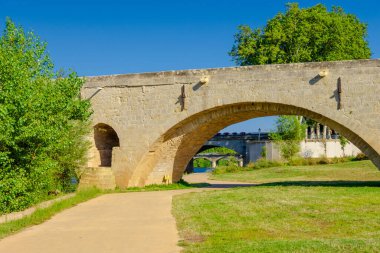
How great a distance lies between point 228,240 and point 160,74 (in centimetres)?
1366

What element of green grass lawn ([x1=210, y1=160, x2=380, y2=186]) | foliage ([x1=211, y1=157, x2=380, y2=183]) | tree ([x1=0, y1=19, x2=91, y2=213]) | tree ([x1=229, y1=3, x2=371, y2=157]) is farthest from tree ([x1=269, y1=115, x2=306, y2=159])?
tree ([x1=0, y1=19, x2=91, y2=213])

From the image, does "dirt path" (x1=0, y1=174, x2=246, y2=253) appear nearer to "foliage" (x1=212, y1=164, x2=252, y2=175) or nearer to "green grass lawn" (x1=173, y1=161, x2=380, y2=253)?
"green grass lawn" (x1=173, y1=161, x2=380, y2=253)

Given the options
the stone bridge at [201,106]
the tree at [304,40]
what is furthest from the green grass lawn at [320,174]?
the tree at [304,40]

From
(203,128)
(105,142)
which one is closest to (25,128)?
(203,128)

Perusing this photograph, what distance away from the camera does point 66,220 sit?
38.0 ft

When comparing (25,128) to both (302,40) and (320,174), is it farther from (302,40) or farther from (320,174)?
(302,40)

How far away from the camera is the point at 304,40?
39594 millimetres

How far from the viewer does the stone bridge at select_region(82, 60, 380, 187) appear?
60.9 feet

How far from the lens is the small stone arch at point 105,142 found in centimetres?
2326

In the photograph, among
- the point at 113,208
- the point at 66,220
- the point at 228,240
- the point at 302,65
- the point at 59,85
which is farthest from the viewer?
the point at 302,65

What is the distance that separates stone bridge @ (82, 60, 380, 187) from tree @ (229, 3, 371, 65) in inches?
747

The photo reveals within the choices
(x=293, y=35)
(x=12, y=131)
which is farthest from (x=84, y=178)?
(x=293, y=35)

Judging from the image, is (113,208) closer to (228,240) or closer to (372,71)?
(228,240)

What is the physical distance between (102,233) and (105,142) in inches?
562
